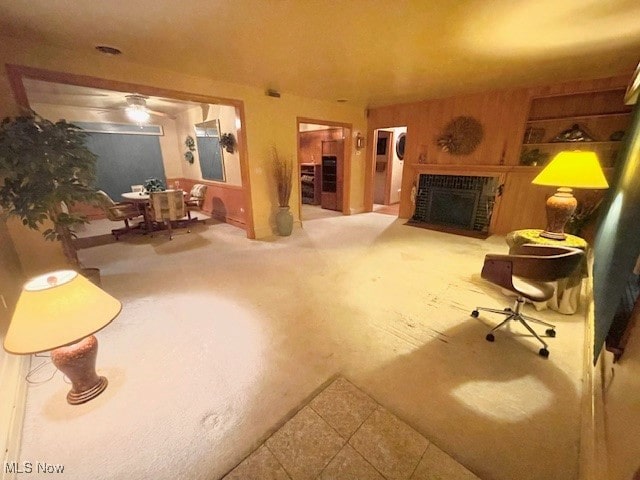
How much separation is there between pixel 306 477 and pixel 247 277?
2.21m

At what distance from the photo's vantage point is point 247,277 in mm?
3111

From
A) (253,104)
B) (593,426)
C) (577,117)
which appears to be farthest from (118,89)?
(577,117)

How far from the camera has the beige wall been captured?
2.55 metres

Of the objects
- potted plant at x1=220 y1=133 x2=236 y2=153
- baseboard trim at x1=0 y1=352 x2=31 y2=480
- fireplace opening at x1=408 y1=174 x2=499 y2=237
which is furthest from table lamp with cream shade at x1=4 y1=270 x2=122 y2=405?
fireplace opening at x1=408 y1=174 x2=499 y2=237

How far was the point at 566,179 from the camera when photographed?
2180 mm

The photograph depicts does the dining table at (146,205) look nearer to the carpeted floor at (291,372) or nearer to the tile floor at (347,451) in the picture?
the carpeted floor at (291,372)

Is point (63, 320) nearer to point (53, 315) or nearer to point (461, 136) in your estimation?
point (53, 315)

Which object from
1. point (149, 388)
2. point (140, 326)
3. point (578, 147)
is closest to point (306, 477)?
point (149, 388)

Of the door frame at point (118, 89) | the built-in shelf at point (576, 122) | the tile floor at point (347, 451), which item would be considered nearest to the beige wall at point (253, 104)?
the door frame at point (118, 89)

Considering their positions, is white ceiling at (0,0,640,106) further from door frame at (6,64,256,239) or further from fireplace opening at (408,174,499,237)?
fireplace opening at (408,174,499,237)

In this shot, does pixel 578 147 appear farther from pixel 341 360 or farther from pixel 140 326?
pixel 140 326

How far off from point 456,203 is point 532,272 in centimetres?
362

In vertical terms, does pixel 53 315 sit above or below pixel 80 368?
above

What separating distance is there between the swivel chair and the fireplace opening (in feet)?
9.57
